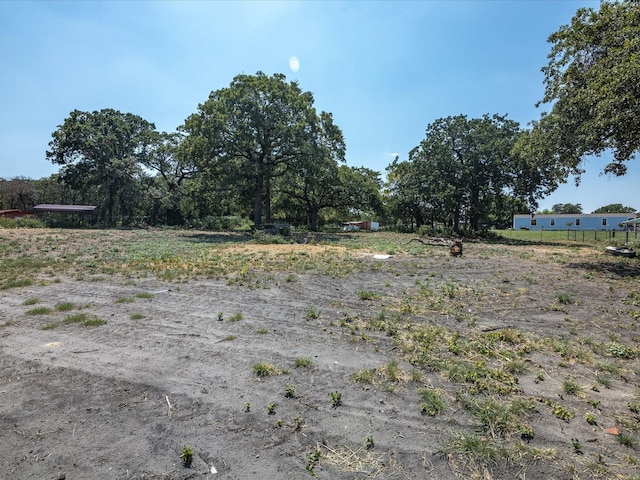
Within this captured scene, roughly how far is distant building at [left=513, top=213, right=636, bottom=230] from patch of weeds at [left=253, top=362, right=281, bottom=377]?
222 feet

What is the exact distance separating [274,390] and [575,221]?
74420 mm

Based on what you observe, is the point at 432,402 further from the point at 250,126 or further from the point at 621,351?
the point at 250,126

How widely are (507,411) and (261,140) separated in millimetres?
27200

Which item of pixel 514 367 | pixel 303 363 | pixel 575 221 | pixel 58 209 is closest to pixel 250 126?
pixel 303 363

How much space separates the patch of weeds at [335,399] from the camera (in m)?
3.31

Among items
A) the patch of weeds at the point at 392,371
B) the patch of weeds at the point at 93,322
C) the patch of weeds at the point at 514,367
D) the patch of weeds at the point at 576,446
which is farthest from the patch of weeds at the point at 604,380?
the patch of weeds at the point at 93,322

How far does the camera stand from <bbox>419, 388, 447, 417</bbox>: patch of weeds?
3205 mm

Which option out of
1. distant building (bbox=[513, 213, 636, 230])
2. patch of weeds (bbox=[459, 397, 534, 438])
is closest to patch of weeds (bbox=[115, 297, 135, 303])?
patch of weeds (bbox=[459, 397, 534, 438])

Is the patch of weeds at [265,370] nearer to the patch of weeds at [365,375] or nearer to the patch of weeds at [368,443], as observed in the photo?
the patch of weeds at [365,375]

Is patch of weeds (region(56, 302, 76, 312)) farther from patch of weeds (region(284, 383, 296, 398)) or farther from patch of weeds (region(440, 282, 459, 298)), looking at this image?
patch of weeds (region(440, 282, 459, 298))

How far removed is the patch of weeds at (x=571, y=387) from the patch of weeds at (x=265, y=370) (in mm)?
3207

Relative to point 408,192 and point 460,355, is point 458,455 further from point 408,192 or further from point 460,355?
point 408,192

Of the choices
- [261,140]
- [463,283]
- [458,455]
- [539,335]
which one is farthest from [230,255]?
[261,140]

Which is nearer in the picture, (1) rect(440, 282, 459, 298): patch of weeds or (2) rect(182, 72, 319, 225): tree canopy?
(1) rect(440, 282, 459, 298): patch of weeds
